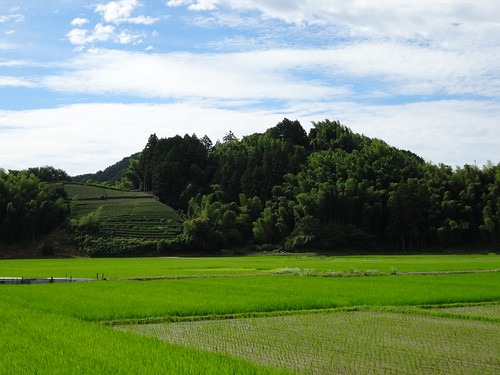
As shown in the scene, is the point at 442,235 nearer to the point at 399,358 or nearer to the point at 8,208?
the point at 8,208

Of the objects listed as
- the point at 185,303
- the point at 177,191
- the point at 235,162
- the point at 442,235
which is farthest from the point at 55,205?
the point at 185,303

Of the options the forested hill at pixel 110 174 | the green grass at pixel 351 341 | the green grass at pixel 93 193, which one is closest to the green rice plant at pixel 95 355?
the green grass at pixel 351 341

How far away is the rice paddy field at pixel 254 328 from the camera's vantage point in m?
8.23

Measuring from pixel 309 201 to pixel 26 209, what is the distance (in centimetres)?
3125

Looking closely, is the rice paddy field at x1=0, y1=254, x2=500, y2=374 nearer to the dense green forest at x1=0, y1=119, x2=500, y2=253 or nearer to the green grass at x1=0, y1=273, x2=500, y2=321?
the green grass at x1=0, y1=273, x2=500, y2=321

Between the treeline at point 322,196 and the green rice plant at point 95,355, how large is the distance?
5143 centimetres

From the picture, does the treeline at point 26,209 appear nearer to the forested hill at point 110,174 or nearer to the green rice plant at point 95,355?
the green rice plant at point 95,355

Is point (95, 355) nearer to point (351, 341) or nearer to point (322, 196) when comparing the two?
point (351, 341)

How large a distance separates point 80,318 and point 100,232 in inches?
2193

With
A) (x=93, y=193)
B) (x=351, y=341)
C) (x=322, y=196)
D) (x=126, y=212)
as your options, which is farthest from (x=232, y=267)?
(x=93, y=193)

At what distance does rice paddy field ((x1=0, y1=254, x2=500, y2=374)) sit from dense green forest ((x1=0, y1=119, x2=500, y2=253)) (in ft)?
132

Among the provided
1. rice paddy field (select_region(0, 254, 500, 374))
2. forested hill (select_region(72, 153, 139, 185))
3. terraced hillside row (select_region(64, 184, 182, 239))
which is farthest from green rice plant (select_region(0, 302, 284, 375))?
forested hill (select_region(72, 153, 139, 185))

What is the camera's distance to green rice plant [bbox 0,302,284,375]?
7.56m

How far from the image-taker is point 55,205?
6981 centimetres
